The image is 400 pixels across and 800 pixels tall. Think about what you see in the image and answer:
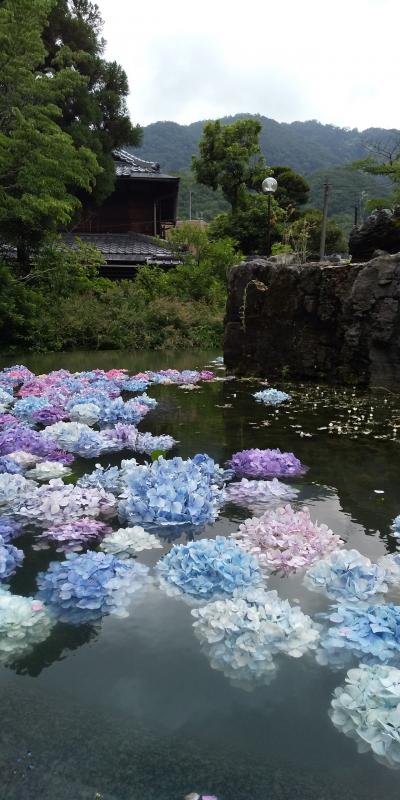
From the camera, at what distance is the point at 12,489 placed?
2969mm

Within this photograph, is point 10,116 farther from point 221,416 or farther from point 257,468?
point 257,468

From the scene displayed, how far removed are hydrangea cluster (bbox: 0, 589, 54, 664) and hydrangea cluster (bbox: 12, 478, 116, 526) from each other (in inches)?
32.3

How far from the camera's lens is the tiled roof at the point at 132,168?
20266mm

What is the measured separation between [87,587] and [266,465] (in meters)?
1.87

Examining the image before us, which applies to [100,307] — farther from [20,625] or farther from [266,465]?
[20,625]

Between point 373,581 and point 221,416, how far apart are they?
3.49 m

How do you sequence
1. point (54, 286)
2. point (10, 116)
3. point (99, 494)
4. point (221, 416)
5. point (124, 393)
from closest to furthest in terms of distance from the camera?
point (99, 494), point (221, 416), point (124, 393), point (10, 116), point (54, 286)

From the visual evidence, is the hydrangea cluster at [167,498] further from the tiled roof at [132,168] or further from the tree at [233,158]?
the tree at [233,158]

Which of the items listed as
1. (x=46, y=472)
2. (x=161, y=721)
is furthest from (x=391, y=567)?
(x=46, y=472)

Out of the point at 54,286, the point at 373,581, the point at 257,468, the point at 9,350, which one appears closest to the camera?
the point at 373,581

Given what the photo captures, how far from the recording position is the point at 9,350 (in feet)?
41.0

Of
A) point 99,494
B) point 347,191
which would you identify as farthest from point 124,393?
point 347,191

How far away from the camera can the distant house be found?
64.2ft

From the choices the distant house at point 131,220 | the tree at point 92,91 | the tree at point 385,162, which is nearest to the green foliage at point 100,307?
the distant house at point 131,220
